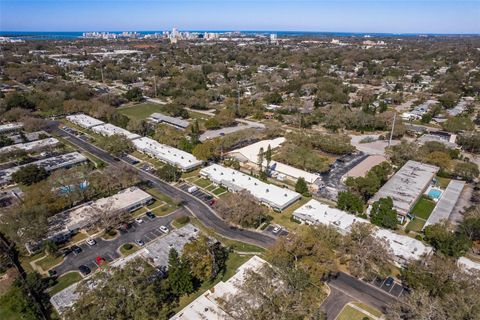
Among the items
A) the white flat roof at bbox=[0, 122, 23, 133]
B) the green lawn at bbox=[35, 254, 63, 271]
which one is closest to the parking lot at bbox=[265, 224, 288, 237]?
the green lawn at bbox=[35, 254, 63, 271]

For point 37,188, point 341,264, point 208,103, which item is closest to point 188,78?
point 208,103

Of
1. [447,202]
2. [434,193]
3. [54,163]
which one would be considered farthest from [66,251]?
[434,193]

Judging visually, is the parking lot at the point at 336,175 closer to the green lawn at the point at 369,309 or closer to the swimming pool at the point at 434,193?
the swimming pool at the point at 434,193

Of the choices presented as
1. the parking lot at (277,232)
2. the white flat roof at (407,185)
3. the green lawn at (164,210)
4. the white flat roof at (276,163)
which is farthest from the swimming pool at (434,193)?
the green lawn at (164,210)

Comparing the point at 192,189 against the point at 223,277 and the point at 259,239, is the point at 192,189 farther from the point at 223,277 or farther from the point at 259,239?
the point at 223,277

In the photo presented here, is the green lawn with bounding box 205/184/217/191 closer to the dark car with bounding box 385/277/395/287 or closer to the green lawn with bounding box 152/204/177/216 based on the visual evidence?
the green lawn with bounding box 152/204/177/216

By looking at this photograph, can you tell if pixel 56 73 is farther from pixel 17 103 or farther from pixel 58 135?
pixel 58 135
